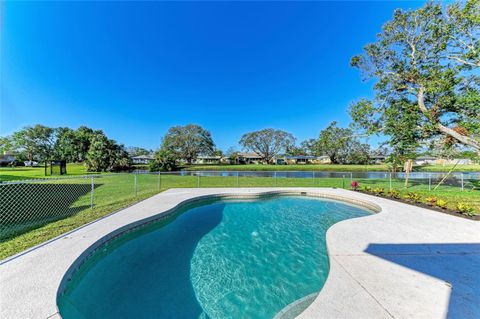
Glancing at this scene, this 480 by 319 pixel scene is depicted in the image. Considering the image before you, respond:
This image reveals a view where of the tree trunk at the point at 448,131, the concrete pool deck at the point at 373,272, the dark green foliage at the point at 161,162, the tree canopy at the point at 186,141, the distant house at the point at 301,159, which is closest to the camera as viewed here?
the concrete pool deck at the point at 373,272

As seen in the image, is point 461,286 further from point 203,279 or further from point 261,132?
point 261,132

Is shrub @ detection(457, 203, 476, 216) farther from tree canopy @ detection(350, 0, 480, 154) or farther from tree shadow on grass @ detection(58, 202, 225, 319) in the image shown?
tree shadow on grass @ detection(58, 202, 225, 319)

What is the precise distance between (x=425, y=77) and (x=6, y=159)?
68.9 metres

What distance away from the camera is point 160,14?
37.7 feet

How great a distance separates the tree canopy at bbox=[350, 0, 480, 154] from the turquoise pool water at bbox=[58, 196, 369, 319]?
9250mm

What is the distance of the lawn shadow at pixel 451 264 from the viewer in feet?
6.39

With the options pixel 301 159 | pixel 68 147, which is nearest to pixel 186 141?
pixel 68 147

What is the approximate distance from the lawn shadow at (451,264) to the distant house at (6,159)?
2465 inches

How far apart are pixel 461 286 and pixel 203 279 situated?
3532mm

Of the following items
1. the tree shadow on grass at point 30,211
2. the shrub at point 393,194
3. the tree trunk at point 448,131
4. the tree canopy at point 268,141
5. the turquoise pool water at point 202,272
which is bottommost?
the turquoise pool water at point 202,272

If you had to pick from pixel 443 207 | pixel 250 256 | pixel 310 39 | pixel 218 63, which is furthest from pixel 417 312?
pixel 218 63

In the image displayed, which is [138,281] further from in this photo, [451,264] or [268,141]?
[268,141]

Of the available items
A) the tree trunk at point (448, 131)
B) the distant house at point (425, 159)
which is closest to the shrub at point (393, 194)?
the tree trunk at point (448, 131)

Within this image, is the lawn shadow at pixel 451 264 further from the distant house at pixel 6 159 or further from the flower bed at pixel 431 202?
the distant house at pixel 6 159
